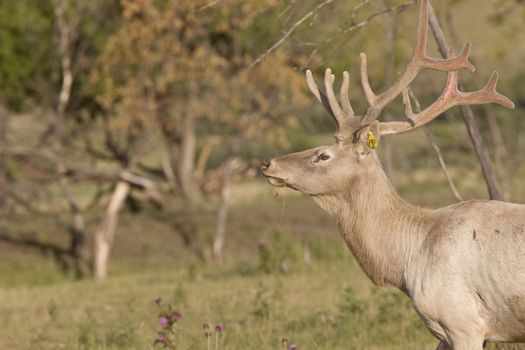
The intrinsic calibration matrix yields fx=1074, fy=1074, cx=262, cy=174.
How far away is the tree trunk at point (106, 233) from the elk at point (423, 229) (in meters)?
14.1

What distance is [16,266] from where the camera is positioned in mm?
22109

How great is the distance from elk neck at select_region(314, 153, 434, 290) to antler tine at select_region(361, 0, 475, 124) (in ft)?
1.31

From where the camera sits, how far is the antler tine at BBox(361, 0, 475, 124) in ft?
26.3

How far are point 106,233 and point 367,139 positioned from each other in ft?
49.0

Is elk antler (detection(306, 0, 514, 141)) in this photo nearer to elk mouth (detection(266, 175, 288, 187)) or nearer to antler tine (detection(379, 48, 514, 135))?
antler tine (detection(379, 48, 514, 135))

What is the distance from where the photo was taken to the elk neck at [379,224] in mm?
7762

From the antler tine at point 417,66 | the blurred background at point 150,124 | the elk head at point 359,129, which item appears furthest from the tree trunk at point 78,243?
the antler tine at point 417,66

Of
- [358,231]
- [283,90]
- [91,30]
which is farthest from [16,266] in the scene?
[358,231]

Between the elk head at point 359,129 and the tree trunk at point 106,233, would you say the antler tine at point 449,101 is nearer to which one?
the elk head at point 359,129

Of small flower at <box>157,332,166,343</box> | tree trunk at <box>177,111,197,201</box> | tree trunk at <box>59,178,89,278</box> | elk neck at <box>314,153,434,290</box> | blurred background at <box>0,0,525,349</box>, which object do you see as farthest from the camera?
tree trunk at <box>177,111,197,201</box>

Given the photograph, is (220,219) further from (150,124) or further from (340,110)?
(340,110)

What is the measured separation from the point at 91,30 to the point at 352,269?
8923 millimetres

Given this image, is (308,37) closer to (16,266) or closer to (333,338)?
(16,266)

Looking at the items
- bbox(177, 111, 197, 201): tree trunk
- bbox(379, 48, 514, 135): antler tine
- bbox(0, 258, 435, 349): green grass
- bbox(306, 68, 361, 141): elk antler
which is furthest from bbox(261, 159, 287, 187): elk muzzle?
bbox(177, 111, 197, 201): tree trunk
